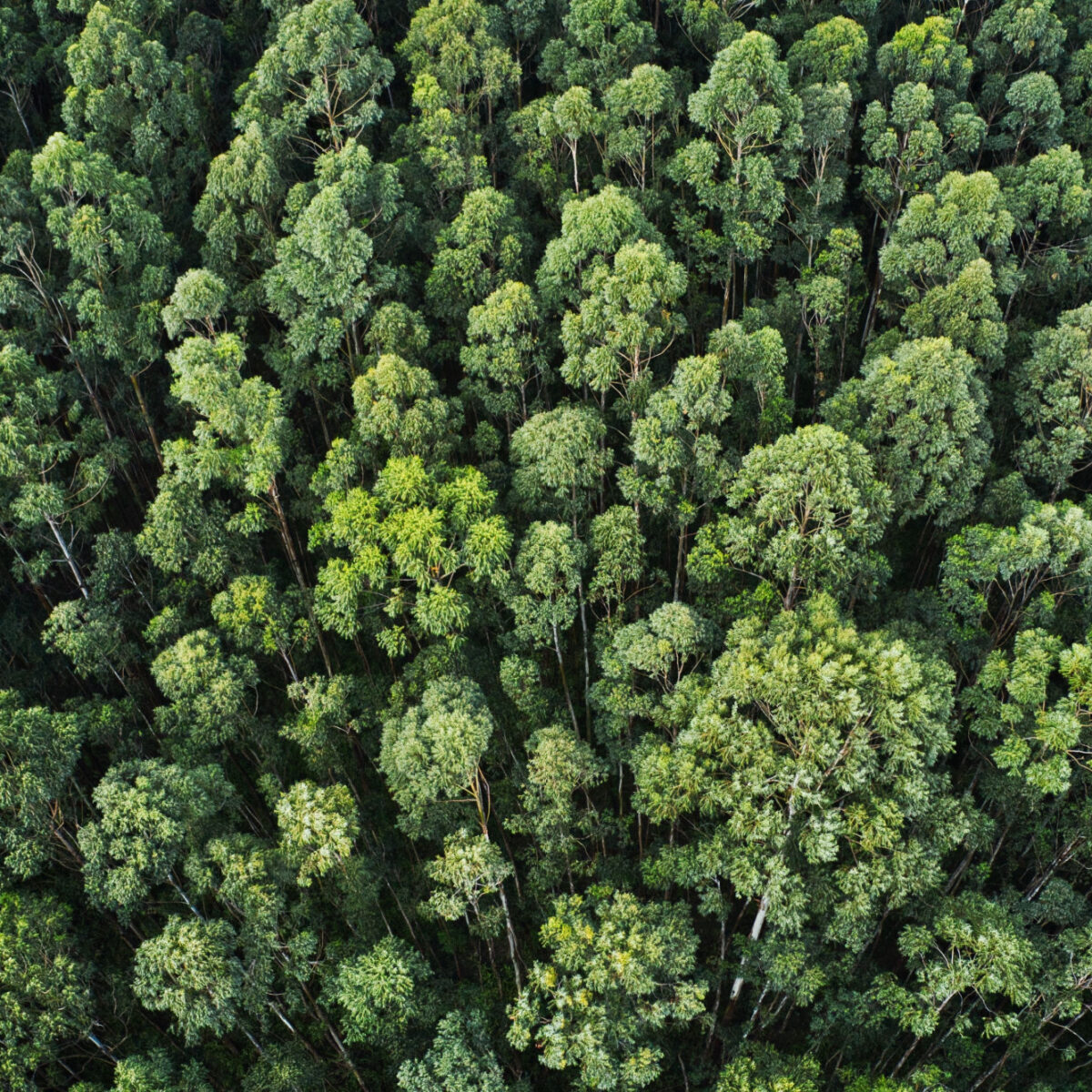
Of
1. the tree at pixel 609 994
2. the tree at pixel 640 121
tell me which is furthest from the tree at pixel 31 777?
the tree at pixel 640 121

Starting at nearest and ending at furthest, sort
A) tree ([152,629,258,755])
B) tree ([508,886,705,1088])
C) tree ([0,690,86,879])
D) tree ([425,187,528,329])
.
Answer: tree ([508,886,705,1088]), tree ([0,690,86,879]), tree ([152,629,258,755]), tree ([425,187,528,329])

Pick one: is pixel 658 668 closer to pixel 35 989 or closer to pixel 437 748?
pixel 437 748

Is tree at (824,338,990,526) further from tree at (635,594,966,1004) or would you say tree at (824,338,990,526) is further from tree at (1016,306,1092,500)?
tree at (635,594,966,1004)

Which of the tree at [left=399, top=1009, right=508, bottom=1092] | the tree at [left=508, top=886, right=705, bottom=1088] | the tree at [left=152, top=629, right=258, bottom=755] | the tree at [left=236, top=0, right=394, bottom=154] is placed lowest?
the tree at [left=399, top=1009, right=508, bottom=1092]

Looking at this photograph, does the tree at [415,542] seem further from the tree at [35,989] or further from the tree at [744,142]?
the tree at [744,142]

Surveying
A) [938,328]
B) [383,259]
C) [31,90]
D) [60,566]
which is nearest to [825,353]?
[938,328]

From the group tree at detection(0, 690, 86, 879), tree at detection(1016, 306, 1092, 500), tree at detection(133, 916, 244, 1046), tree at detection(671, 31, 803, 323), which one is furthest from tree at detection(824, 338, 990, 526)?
tree at detection(0, 690, 86, 879)
